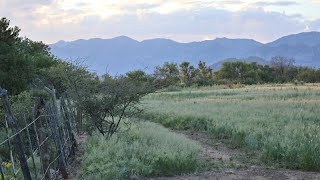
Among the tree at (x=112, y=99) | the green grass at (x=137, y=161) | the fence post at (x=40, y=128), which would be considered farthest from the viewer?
the tree at (x=112, y=99)

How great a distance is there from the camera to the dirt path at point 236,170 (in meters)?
10.0

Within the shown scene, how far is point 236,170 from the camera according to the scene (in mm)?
10836

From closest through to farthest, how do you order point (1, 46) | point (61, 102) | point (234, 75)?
point (61, 102), point (1, 46), point (234, 75)

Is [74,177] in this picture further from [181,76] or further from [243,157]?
[181,76]

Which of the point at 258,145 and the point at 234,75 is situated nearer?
the point at 258,145

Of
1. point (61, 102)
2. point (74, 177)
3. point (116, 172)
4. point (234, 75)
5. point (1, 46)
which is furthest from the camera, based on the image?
point (234, 75)

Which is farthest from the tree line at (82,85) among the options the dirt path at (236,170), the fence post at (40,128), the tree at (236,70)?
the tree at (236,70)

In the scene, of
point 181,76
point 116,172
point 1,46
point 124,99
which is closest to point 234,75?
point 181,76

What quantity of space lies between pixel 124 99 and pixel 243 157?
4317mm

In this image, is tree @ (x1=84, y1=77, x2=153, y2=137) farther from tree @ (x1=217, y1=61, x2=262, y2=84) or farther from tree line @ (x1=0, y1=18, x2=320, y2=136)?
tree @ (x1=217, y1=61, x2=262, y2=84)

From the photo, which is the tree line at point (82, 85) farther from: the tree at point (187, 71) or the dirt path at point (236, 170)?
the tree at point (187, 71)

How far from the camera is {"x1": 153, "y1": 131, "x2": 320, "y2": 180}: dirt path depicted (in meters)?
10.0

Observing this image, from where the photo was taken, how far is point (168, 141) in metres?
13.0

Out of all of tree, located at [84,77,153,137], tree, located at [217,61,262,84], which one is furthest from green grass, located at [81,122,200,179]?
tree, located at [217,61,262,84]
